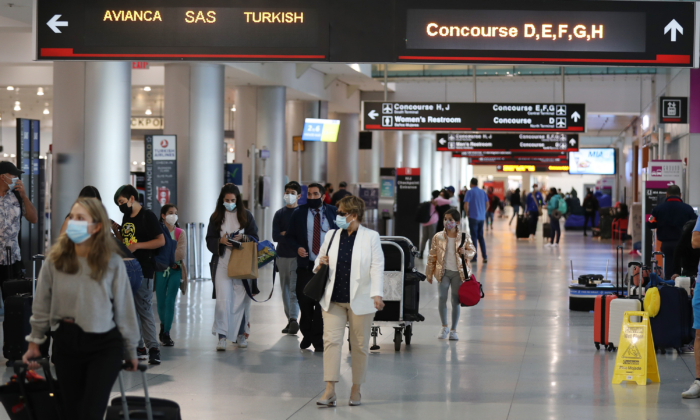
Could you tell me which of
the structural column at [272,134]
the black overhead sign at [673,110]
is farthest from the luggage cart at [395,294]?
the structural column at [272,134]

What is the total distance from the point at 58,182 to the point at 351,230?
7409mm

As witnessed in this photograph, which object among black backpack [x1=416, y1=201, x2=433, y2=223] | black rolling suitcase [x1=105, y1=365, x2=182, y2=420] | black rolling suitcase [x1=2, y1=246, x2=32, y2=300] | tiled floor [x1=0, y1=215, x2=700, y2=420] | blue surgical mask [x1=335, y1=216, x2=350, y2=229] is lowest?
tiled floor [x1=0, y1=215, x2=700, y2=420]

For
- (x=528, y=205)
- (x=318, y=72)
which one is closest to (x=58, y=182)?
(x=318, y=72)

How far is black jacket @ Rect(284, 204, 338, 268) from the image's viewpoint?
27.3 feet

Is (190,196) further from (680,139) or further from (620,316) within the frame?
(680,139)

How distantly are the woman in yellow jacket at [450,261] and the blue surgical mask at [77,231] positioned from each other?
17.8 ft

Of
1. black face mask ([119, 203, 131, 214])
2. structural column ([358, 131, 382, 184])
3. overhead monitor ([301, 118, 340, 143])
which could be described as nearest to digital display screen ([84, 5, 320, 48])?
black face mask ([119, 203, 131, 214])

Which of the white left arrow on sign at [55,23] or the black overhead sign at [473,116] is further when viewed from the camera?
the black overhead sign at [473,116]

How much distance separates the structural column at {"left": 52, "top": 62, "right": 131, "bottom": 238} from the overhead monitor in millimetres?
9551

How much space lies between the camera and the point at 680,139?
55.3 ft

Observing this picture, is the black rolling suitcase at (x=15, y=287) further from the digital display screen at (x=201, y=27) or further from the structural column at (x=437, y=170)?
the structural column at (x=437, y=170)

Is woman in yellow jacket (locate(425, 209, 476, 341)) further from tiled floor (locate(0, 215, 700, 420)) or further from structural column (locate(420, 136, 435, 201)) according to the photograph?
structural column (locate(420, 136, 435, 201))

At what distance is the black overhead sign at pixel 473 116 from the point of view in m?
16.8

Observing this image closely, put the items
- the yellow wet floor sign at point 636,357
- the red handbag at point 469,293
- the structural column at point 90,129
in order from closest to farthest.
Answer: the yellow wet floor sign at point 636,357, the red handbag at point 469,293, the structural column at point 90,129
